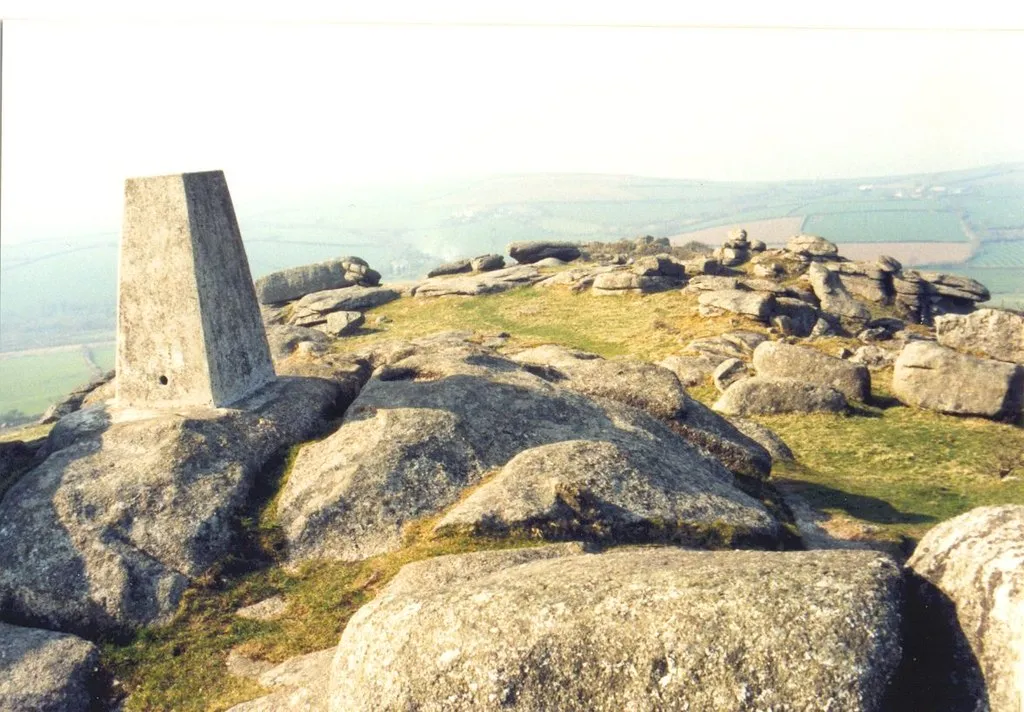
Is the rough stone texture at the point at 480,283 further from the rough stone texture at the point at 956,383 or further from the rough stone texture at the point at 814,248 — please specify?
the rough stone texture at the point at 956,383

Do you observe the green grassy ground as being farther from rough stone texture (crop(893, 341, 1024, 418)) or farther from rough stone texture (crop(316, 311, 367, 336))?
rough stone texture (crop(316, 311, 367, 336))

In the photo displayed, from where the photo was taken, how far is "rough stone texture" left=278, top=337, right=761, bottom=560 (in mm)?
15695

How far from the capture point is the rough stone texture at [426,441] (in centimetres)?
1570

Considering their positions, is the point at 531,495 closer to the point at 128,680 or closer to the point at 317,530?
the point at 317,530

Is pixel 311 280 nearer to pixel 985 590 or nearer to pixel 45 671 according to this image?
pixel 45 671

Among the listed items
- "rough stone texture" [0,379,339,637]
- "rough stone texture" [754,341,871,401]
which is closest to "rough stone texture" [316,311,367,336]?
"rough stone texture" [754,341,871,401]

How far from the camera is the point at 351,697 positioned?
8.97 metres

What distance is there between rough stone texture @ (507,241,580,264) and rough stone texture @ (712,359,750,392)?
3738cm

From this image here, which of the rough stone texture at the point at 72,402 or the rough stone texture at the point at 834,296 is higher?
the rough stone texture at the point at 834,296

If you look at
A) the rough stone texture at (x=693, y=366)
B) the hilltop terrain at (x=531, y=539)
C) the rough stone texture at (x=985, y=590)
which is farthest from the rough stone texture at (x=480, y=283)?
the rough stone texture at (x=985, y=590)

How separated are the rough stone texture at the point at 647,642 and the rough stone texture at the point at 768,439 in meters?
18.5

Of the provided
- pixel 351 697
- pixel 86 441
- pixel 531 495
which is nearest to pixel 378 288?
pixel 86 441

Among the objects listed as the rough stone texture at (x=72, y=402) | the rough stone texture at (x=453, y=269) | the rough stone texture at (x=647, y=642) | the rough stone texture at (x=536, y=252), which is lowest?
the rough stone texture at (x=72, y=402)

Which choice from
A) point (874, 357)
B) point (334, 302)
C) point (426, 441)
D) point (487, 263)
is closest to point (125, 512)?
point (426, 441)
